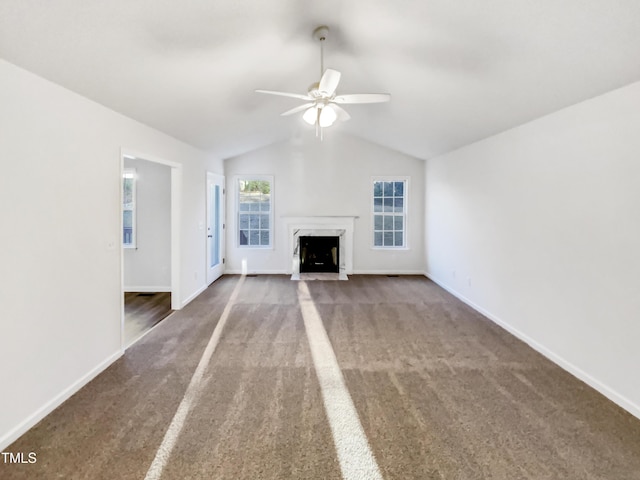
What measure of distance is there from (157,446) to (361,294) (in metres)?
3.84

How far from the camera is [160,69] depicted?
8.61 ft

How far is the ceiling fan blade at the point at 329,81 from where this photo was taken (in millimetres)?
2449

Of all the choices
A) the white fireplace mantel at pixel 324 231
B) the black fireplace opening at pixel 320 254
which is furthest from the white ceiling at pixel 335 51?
the black fireplace opening at pixel 320 254

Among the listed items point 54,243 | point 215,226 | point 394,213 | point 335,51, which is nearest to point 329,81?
point 335,51

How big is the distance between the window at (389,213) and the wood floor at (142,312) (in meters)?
4.09

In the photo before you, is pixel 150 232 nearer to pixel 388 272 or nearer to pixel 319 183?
pixel 319 183

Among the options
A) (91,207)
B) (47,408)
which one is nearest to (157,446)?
(47,408)

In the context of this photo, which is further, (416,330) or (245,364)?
(416,330)

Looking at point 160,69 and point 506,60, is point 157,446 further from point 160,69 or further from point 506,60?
point 506,60

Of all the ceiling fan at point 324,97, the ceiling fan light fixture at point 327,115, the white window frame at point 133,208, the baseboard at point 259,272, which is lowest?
the baseboard at point 259,272

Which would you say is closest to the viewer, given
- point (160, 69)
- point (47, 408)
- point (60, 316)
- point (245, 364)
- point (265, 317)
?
point (47, 408)

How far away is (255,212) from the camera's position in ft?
22.7

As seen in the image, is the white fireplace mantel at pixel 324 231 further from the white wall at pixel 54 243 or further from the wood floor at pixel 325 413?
the white wall at pixel 54 243

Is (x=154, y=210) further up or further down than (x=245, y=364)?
further up
